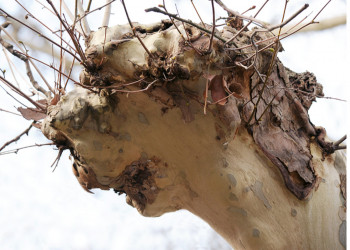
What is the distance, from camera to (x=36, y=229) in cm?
288

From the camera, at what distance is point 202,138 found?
0.97m

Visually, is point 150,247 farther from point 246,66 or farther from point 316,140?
point 246,66

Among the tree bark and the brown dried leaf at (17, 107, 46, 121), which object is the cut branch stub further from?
the brown dried leaf at (17, 107, 46, 121)

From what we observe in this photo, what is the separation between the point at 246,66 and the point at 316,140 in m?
0.35

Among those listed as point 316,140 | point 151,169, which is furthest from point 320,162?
point 151,169

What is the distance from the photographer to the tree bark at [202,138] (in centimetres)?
91

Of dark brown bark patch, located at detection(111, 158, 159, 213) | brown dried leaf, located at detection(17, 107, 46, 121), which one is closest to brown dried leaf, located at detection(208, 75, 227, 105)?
dark brown bark patch, located at detection(111, 158, 159, 213)

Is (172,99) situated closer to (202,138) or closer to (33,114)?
(202,138)

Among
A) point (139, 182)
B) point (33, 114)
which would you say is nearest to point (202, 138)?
point (139, 182)

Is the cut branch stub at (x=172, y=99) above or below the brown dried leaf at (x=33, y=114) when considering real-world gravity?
below

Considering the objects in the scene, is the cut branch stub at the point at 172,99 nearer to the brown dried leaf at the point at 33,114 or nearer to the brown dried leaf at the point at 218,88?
the brown dried leaf at the point at 218,88

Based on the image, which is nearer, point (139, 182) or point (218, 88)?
point (218, 88)

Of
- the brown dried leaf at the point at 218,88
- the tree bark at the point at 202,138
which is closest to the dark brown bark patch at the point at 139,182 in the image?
the tree bark at the point at 202,138

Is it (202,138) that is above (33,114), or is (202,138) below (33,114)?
below
